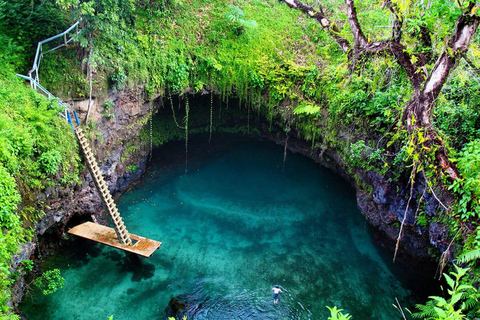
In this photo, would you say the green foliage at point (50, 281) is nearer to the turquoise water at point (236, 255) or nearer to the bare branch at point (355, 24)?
the turquoise water at point (236, 255)

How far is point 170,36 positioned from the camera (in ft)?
41.9

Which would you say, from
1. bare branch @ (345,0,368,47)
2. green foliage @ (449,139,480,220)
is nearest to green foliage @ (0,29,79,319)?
bare branch @ (345,0,368,47)

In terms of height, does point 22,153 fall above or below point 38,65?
below

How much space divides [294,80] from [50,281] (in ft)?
34.0

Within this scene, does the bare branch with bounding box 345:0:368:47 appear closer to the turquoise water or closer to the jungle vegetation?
the jungle vegetation

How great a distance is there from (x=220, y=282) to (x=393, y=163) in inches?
242

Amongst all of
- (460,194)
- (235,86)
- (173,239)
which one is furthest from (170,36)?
(460,194)

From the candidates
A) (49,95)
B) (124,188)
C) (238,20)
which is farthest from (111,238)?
(238,20)

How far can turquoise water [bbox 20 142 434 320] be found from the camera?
30.4 ft

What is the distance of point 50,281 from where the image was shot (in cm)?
900

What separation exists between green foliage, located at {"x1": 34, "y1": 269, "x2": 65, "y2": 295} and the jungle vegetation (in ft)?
5.27

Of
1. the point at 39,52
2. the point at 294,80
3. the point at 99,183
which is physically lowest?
the point at 99,183

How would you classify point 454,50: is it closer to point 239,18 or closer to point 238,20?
point 238,20

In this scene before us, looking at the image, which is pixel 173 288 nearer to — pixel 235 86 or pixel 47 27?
pixel 235 86
